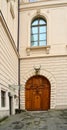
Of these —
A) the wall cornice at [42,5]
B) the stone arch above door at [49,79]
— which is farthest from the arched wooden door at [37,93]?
the wall cornice at [42,5]

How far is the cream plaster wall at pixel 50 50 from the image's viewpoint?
58.7 feet

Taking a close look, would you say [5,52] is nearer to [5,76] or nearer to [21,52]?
[5,76]

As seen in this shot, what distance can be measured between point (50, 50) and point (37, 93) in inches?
122

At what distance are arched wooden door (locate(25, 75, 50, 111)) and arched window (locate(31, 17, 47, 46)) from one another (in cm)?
248

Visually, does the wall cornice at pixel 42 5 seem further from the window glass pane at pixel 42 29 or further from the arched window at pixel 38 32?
the window glass pane at pixel 42 29

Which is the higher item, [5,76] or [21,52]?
[21,52]

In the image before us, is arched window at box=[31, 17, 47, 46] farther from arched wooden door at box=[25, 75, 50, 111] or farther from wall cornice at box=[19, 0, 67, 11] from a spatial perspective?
arched wooden door at box=[25, 75, 50, 111]

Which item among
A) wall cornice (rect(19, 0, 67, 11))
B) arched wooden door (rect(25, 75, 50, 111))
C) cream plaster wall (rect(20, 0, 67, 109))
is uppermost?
wall cornice (rect(19, 0, 67, 11))

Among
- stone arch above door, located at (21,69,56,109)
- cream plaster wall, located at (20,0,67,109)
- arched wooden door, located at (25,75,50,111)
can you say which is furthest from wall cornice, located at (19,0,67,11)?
arched wooden door, located at (25,75,50,111)

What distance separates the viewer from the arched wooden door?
18203mm

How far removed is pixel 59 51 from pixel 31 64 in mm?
2140

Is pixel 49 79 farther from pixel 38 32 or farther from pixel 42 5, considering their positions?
pixel 42 5

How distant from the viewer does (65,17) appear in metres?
18.8

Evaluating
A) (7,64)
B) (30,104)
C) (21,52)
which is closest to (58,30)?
(21,52)
